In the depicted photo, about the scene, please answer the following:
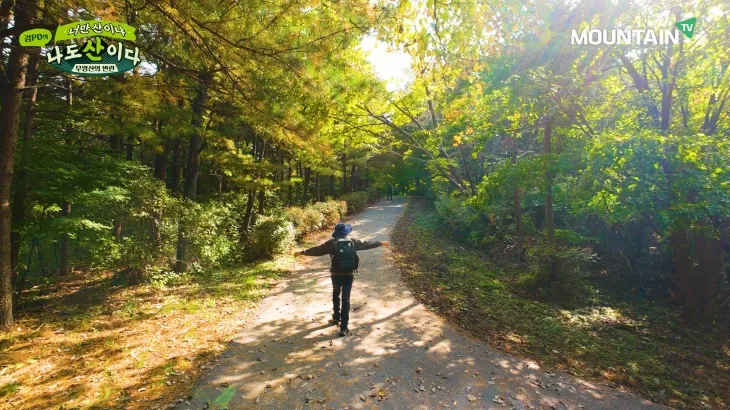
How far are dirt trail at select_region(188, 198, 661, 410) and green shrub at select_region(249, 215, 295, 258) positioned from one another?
4.53 meters

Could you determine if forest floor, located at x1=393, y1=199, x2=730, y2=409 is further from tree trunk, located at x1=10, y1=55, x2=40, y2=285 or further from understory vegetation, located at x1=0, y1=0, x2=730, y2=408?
tree trunk, located at x1=10, y1=55, x2=40, y2=285

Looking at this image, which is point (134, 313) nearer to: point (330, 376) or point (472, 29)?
point (330, 376)

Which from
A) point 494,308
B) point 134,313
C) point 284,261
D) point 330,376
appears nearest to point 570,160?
point 494,308

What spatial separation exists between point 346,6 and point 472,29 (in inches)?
61.7

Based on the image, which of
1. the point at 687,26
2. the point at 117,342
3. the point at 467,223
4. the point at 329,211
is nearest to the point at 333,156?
the point at 117,342

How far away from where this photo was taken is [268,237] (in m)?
11.3

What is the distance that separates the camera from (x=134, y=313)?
627cm

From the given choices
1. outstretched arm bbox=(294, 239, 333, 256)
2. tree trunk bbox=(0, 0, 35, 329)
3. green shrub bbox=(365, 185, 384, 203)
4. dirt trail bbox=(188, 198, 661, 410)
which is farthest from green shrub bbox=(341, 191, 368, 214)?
tree trunk bbox=(0, 0, 35, 329)

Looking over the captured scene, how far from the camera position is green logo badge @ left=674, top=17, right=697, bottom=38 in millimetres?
7845
